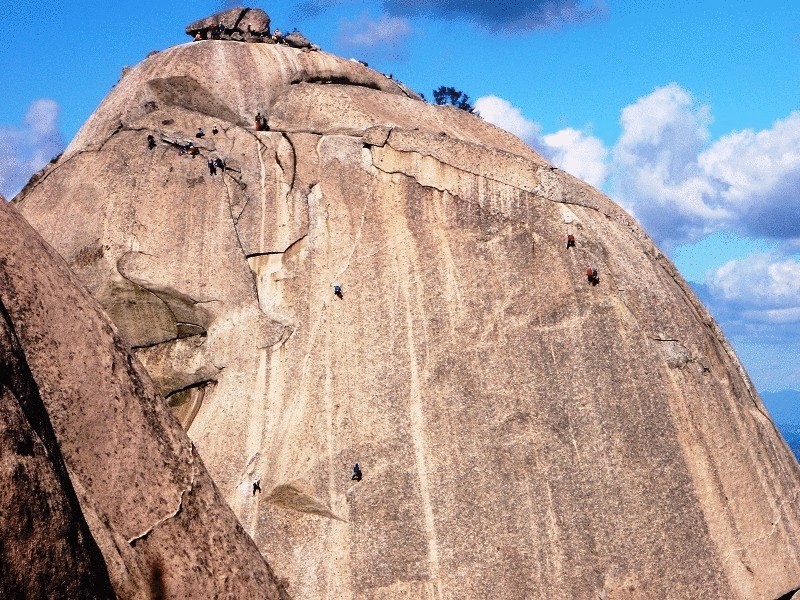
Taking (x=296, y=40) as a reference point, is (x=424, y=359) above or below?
below

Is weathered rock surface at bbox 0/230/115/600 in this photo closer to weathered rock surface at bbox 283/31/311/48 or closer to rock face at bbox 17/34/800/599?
rock face at bbox 17/34/800/599

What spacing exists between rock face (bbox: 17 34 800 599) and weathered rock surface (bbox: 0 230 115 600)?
31.7ft

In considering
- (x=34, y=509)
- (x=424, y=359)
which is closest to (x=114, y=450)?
(x=34, y=509)

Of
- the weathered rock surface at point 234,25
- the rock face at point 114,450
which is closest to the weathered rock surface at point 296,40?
the weathered rock surface at point 234,25

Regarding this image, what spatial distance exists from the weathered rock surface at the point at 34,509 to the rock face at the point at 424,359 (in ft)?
31.7

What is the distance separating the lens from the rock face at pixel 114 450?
709 cm

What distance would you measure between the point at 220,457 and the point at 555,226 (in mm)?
6825

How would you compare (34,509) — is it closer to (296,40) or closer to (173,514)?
(173,514)

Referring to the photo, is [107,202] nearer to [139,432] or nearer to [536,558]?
[536,558]

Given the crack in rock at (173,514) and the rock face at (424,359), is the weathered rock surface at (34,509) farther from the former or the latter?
the rock face at (424,359)

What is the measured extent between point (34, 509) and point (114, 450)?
1264 millimetres

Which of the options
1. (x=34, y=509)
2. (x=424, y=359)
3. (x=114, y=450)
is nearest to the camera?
(x=34, y=509)

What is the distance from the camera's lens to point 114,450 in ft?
24.1

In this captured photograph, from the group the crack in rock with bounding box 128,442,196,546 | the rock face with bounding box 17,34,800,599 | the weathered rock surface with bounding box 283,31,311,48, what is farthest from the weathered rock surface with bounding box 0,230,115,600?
the weathered rock surface with bounding box 283,31,311,48
